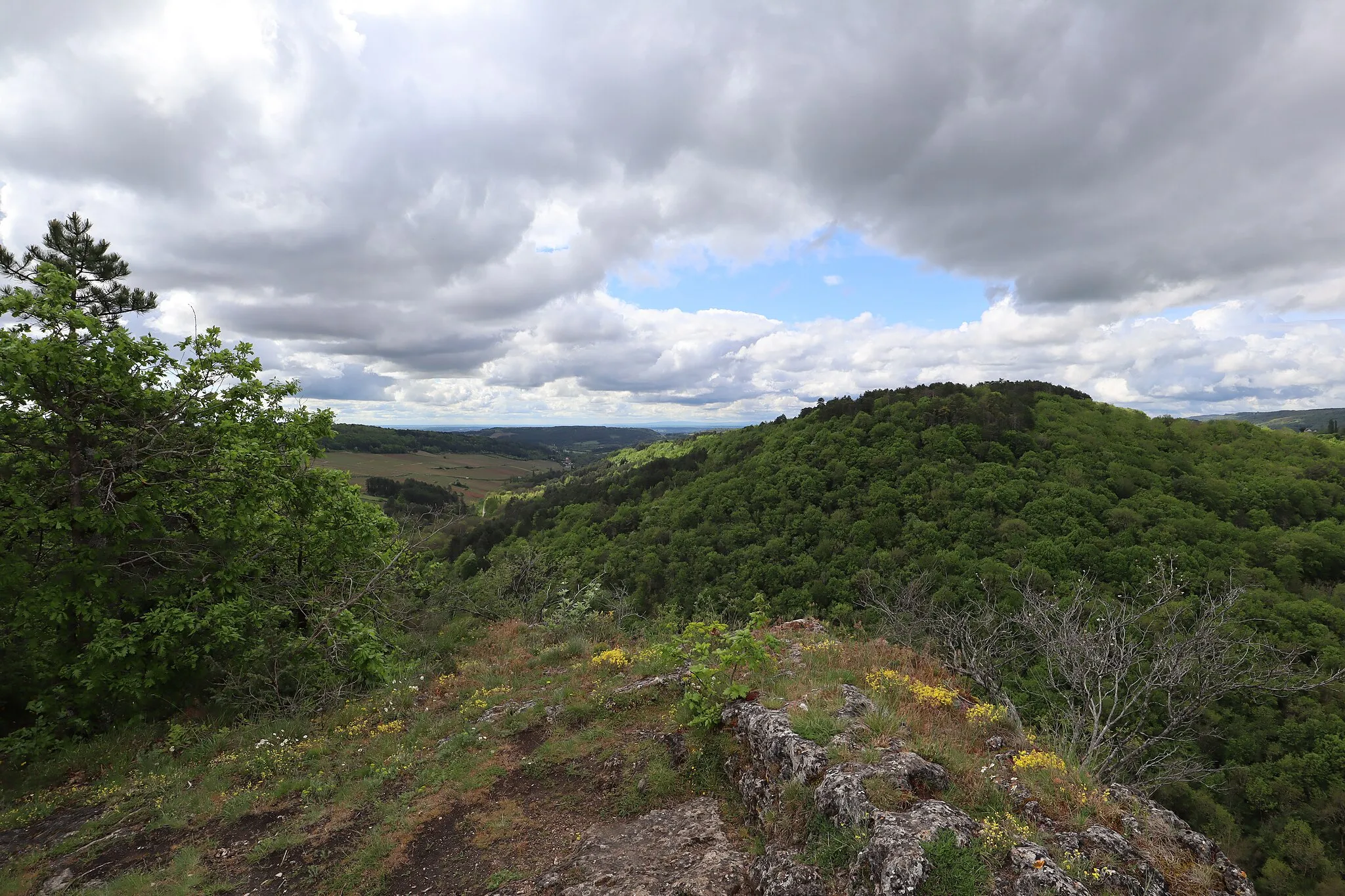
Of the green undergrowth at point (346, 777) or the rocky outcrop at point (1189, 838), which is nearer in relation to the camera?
the rocky outcrop at point (1189, 838)

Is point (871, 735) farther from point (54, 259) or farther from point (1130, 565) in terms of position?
point (1130, 565)

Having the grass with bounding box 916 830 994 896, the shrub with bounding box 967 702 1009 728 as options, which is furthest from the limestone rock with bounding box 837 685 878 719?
the grass with bounding box 916 830 994 896

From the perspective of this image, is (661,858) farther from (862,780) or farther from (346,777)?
(346,777)

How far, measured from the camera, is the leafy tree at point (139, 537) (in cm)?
816

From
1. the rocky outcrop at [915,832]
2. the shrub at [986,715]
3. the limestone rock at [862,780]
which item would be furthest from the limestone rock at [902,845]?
the shrub at [986,715]

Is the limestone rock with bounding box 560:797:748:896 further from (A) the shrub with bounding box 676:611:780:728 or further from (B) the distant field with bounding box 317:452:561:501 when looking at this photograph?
(B) the distant field with bounding box 317:452:561:501

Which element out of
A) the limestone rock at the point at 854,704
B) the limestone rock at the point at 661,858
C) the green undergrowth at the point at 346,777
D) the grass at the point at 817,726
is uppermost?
the grass at the point at 817,726

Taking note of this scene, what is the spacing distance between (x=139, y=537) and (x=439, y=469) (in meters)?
144

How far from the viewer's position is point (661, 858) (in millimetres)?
5457

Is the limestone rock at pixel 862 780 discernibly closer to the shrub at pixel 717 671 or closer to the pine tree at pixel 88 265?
the shrub at pixel 717 671

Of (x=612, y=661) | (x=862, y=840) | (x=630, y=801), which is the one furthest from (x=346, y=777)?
(x=862, y=840)

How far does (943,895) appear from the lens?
409 centimetres

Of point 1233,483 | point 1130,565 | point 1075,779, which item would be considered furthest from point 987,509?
point 1075,779

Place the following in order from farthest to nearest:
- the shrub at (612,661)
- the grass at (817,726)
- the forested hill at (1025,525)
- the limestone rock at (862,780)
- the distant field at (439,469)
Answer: the distant field at (439,469) < the forested hill at (1025,525) < the shrub at (612,661) < the grass at (817,726) < the limestone rock at (862,780)
